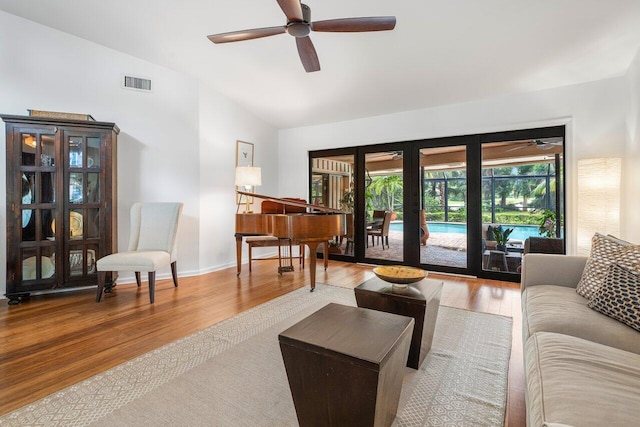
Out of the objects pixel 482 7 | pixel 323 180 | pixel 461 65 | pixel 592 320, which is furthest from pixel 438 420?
pixel 323 180

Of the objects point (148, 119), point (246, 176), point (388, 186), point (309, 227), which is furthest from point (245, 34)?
point (388, 186)

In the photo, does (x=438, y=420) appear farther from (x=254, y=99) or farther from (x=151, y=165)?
(x=254, y=99)

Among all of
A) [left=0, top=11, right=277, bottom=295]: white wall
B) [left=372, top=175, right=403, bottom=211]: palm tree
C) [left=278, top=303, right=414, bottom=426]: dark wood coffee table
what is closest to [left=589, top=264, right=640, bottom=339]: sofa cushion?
[left=278, top=303, right=414, bottom=426]: dark wood coffee table

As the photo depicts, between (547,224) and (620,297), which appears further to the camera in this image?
(547,224)

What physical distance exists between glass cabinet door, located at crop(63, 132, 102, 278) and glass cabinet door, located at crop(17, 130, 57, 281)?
0.13 metres

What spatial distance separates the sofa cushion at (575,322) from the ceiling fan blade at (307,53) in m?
2.50

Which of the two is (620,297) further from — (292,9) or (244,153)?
(244,153)

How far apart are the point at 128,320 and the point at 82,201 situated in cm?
158

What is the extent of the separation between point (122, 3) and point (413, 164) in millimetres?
4033

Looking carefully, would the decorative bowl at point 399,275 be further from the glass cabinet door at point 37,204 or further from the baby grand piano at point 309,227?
the glass cabinet door at point 37,204

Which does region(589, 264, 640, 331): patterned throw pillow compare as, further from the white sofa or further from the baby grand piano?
the baby grand piano

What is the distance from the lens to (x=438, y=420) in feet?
4.61

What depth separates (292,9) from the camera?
199 centimetres

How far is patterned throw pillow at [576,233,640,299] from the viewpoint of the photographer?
5.32 feet
